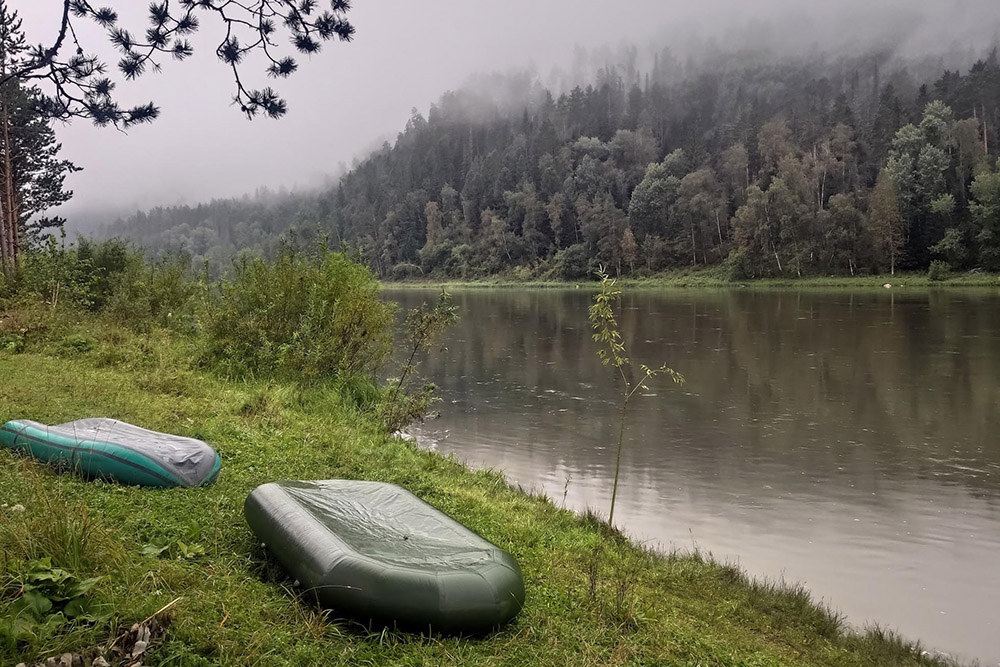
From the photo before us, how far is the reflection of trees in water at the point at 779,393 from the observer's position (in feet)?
37.8

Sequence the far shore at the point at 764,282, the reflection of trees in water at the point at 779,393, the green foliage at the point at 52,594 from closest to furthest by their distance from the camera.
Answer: the green foliage at the point at 52,594 < the reflection of trees in water at the point at 779,393 < the far shore at the point at 764,282

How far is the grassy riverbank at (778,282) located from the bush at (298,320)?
33650mm

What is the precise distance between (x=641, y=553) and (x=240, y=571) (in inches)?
169

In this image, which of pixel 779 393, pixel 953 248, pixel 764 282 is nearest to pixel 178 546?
pixel 779 393

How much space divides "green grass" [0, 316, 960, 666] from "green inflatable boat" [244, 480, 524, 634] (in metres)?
0.13

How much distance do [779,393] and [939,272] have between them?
54734mm

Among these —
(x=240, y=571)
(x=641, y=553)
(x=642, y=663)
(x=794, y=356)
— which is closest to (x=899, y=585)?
(x=641, y=553)

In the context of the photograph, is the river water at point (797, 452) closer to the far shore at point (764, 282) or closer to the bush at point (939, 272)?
the far shore at point (764, 282)

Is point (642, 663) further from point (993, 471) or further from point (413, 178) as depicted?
point (413, 178)

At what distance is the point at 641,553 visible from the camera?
7.25 meters

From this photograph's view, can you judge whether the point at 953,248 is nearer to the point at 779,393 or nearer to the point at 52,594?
the point at 779,393

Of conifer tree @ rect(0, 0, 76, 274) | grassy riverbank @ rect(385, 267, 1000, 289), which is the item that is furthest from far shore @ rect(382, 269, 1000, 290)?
conifer tree @ rect(0, 0, 76, 274)

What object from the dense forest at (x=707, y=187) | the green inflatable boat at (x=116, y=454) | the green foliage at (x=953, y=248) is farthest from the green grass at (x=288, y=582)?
the green foliage at (x=953, y=248)

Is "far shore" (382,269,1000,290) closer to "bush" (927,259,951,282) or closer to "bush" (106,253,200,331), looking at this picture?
"bush" (927,259,951,282)
